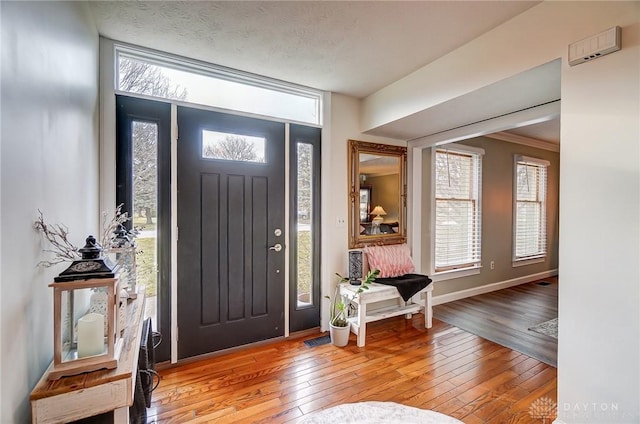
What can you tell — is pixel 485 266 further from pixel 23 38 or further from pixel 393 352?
pixel 23 38

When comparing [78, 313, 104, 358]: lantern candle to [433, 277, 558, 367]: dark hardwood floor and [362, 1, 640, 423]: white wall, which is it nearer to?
[362, 1, 640, 423]: white wall

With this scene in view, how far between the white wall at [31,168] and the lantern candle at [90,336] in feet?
0.47

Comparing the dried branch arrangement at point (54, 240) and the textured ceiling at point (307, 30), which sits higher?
the textured ceiling at point (307, 30)

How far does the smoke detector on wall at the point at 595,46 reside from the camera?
142 cm

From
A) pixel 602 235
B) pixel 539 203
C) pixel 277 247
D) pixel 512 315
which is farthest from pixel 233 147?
pixel 539 203

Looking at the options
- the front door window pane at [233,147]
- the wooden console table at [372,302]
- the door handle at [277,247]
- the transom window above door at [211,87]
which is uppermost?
the transom window above door at [211,87]

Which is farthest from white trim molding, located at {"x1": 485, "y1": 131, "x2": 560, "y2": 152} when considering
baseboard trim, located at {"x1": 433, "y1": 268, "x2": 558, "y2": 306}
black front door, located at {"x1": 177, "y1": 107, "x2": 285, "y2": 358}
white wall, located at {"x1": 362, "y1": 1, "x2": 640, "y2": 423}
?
black front door, located at {"x1": 177, "y1": 107, "x2": 285, "y2": 358}

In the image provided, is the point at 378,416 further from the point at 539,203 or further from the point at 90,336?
the point at 539,203

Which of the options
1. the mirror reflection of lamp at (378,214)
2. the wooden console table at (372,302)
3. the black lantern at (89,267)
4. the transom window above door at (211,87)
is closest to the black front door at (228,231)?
the transom window above door at (211,87)

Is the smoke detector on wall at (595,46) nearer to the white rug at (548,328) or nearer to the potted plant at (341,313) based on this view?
the potted plant at (341,313)

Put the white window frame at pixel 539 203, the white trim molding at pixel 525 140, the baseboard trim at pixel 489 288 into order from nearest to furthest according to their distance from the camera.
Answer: the baseboard trim at pixel 489 288
the white trim molding at pixel 525 140
the white window frame at pixel 539 203

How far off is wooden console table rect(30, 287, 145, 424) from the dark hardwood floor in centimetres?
311

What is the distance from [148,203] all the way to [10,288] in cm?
159

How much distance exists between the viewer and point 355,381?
2215 millimetres
